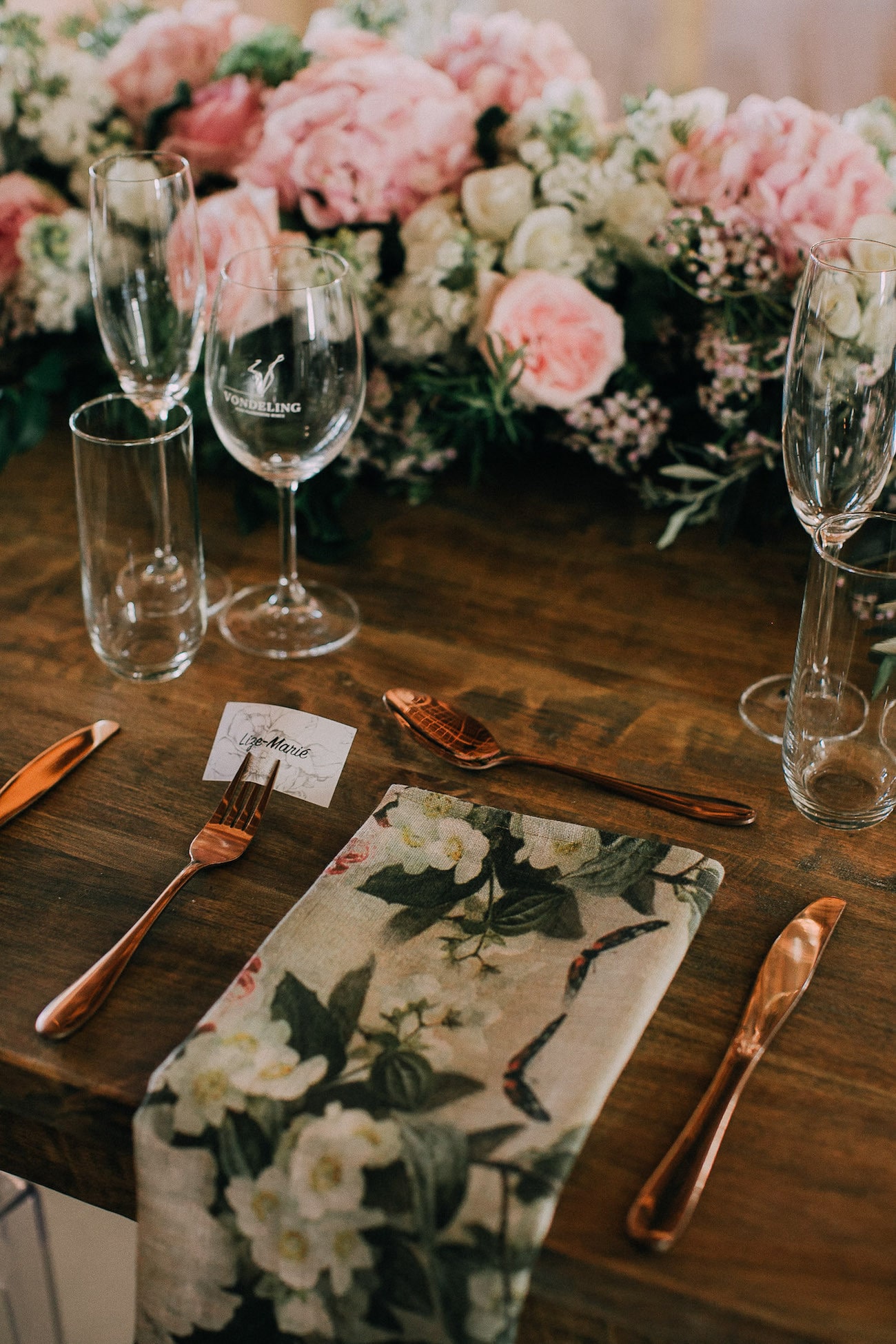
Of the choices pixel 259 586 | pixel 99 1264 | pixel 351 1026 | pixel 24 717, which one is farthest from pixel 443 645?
pixel 99 1264

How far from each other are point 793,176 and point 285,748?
704 mm

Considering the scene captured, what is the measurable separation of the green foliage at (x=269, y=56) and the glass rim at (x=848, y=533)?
82 centimetres

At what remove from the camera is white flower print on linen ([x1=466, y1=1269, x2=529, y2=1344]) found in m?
0.54

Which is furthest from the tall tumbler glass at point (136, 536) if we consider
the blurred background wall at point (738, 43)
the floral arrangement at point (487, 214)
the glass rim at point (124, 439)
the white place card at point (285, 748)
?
the blurred background wall at point (738, 43)

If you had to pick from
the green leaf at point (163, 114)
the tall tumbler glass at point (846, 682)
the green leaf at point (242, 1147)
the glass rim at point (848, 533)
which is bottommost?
the green leaf at point (242, 1147)

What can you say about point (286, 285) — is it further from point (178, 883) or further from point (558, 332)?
point (178, 883)

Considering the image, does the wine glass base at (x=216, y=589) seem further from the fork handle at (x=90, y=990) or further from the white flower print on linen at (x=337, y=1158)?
the white flower print on linen at (x=337, y=1158)

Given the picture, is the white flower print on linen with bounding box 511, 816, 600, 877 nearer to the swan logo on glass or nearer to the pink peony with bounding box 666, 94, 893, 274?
the swan logo on glass

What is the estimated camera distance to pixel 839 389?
2.70 feet

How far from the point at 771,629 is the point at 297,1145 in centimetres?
68

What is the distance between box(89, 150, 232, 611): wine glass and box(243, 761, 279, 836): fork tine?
0.24 metres

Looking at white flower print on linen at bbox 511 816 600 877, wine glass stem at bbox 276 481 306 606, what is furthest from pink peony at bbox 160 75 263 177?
white flower print on linen at bbox 511 816 600 877

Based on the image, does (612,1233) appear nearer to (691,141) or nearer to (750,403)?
(750,403)

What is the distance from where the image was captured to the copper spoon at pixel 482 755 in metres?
0.84
